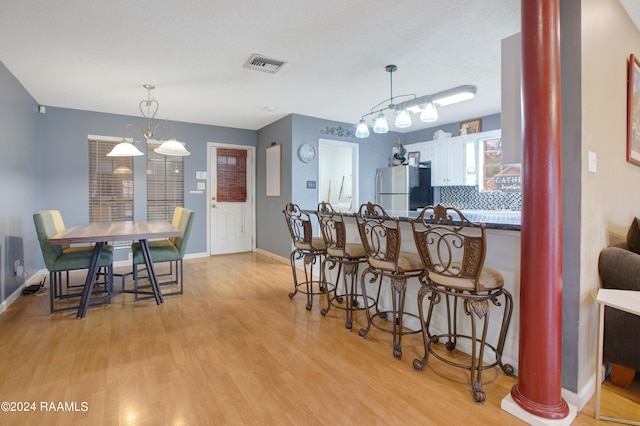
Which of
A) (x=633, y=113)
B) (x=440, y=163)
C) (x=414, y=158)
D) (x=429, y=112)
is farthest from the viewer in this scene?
(x=414, y=158)

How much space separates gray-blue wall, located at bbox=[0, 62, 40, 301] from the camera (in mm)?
3105

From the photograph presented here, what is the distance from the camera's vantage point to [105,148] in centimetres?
492

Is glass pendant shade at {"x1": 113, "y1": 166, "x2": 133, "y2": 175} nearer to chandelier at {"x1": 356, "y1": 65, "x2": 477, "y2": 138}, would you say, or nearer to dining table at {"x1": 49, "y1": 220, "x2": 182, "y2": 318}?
dining table at {"x1": 49, "y1": 220, "x2": 182, "y2": 318}

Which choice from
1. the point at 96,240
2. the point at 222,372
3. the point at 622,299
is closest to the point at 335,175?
the point at 96,240

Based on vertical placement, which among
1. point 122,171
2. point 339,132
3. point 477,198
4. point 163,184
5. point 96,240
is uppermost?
point 339,132

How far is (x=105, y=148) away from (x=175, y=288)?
2.73m

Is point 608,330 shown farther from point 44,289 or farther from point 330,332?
point 44,289

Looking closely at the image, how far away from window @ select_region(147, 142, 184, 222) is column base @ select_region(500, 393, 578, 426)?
17.1 ft

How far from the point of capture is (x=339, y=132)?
555cm

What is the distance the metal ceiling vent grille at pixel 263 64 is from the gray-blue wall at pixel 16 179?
7.73 feet

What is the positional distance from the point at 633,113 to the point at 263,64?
2.96m

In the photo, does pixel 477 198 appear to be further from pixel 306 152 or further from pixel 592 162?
pixel 592 162

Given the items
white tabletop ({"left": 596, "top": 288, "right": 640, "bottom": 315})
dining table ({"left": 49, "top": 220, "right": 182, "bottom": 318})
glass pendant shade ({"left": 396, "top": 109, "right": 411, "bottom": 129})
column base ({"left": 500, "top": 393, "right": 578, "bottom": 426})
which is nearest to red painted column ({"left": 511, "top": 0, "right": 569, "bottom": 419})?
column base ({"left": 500, "top": 393, "right": 578, "bottom": 426})

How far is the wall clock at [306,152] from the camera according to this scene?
5035 millimetres
